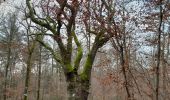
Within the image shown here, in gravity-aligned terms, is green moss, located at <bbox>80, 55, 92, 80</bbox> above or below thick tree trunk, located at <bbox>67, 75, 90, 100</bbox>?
above

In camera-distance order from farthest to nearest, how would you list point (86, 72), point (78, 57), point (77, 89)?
point (78, 57)
point (86, 72)
point (77, 89)

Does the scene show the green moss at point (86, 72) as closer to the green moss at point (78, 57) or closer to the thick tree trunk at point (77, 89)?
the thick tree trunk at point (77, 89)

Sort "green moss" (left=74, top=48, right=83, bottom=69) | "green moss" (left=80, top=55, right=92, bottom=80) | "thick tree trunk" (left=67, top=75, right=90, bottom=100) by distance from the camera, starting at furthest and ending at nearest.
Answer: "green moss" (left=74, top=48, right=83, bottom=69)
"green moss" (left=80, top=55, right=92, bottom=80)
"thick tree trunk" (left=67, top=75, right=90, bottom=100)

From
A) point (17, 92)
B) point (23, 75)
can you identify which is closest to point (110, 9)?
point (17, 92)

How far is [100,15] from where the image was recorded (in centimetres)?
983

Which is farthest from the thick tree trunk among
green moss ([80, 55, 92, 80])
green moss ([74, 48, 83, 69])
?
green moss ([74, 48, 83, 69])

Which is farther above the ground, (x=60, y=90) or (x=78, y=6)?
(x=78, y=6)

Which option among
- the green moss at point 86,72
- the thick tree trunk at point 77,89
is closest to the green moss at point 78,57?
the green moss at point 86,72

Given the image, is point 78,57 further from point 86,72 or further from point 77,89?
point 77,89

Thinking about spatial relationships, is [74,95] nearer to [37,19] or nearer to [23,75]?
[37,19]

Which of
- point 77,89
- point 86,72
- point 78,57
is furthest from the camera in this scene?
point 78,57

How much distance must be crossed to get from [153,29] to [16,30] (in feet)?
68.1

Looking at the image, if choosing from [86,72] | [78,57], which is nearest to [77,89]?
[86,72]

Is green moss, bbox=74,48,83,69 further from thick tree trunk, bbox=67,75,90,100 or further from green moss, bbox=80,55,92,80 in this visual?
thick tree trunk, bbox=67,75,90,100
